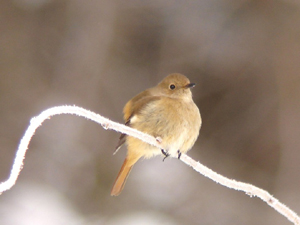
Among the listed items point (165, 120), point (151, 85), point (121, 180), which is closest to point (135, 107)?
point (165, 120)

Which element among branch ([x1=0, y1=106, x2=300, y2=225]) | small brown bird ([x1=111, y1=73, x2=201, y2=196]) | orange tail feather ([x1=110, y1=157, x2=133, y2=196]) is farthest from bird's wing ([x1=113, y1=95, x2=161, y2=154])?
branch ([x1=0, y1=106, x2=300, y2=225])

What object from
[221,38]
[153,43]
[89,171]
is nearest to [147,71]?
[153,43]

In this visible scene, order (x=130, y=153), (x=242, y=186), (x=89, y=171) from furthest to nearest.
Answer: (x=89, y=171)
(x=130, y=153)
(x=242, y=186)

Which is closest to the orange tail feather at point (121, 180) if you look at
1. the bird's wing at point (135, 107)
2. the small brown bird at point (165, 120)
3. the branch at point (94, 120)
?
the small brown bird at point (165, 120)

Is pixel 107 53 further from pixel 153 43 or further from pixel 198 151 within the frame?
pixel 198 151

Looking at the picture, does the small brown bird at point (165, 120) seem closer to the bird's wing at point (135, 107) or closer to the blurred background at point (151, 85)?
the bird's wing at point (135, 107)

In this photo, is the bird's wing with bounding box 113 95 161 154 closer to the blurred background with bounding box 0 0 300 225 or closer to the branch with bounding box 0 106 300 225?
the branch with bounding box 0 106 300 225
